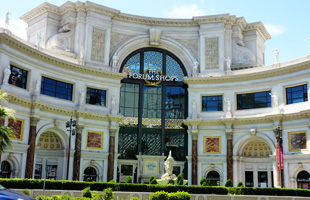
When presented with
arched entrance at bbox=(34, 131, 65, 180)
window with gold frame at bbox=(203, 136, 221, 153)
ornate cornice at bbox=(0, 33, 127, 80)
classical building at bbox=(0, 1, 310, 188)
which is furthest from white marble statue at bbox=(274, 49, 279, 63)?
arched entrance at bbox=(34, 131, 65, 180)

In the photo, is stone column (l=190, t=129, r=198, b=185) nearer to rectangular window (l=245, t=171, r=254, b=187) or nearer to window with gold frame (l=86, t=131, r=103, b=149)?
rectangular window (l=245, t=171, r=254, b=187)

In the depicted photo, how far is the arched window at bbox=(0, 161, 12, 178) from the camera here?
39056 millimetres

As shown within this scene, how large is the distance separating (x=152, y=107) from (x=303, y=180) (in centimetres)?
2140

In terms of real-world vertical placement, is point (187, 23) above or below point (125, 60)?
above

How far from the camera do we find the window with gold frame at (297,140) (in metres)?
43.6

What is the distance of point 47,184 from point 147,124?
895 inches

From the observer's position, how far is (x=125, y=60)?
175ft

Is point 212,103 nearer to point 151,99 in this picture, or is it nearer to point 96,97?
point 151,99

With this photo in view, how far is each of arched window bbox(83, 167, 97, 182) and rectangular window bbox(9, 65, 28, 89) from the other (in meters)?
13.0

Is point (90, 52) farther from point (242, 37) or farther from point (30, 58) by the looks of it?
point (242, 37)

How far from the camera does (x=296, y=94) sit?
45500mm

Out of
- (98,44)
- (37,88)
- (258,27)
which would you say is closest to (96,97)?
(98,44)

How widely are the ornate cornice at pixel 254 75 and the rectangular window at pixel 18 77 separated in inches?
821

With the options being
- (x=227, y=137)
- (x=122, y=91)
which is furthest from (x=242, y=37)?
(x=122, y=91)
